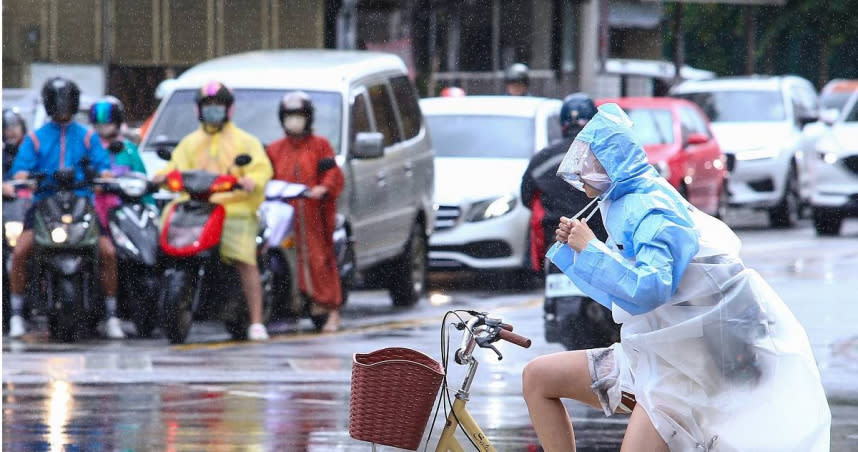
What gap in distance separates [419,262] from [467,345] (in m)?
10.2

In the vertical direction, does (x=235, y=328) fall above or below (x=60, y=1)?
below

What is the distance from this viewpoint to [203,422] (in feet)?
30.2

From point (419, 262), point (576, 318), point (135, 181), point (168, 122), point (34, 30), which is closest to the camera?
point (576, 318)

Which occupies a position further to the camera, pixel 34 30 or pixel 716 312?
pixel 34 30

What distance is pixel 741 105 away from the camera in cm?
2444

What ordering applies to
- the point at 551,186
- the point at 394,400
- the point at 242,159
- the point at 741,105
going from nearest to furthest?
the point at 394,400
the point at 551,186
the point at 242,159
the point at 741,105

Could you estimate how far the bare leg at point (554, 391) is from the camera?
5672 mm

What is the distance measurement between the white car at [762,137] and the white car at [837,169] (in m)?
0.44

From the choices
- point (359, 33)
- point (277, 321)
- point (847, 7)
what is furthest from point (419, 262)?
point (847, 7)

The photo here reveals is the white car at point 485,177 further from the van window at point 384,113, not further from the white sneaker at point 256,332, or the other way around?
the white sneaker at point 256,332

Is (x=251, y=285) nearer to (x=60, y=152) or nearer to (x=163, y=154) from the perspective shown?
(x=163, y=154)

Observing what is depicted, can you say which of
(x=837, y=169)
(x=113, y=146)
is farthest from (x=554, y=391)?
(x=837, y=169)

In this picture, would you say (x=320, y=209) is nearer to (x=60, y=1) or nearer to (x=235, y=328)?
(x=235, y=328)

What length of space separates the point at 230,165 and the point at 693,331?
7528mm
